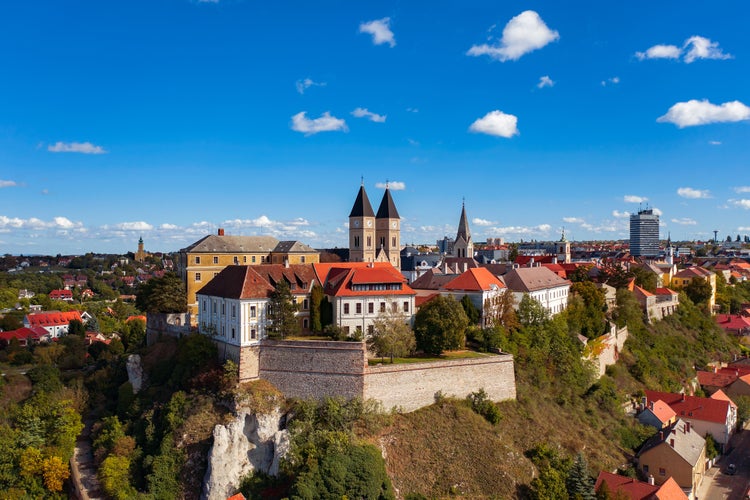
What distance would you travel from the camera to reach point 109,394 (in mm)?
48750

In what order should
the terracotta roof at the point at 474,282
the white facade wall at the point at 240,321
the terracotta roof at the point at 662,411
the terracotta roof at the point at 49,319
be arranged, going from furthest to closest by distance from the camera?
the terracotta roof at the point at 49,319 → the terracotta roof at the point at 474,282 → the terracotta roof at the point at 662,411 → the white facade wall at the point at 240,321

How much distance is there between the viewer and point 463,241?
3312 inches

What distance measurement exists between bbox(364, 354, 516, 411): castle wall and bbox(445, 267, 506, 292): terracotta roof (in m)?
7.38

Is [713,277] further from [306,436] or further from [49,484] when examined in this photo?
[49,484]

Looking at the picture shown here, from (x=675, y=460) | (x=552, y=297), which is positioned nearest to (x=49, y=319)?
(x=552, y=297)

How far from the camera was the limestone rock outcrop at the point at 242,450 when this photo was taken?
33.7 m

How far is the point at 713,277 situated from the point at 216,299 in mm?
73949

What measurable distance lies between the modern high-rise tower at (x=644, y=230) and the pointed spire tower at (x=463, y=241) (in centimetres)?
12827

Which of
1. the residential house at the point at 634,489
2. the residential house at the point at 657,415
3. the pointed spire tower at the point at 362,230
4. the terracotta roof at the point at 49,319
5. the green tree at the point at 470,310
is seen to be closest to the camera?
the residential house at the point at 634,489

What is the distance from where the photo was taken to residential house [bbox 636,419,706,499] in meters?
39.4

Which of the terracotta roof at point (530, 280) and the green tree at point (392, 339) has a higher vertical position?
the terracotta roof at point (530, 280)

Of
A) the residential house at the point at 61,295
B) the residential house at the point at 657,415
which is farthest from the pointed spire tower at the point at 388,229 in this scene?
the residential house at the point at 61,295

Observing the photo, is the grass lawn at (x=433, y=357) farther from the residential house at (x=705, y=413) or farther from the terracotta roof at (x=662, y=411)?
the residential house at (x=705, y=413)

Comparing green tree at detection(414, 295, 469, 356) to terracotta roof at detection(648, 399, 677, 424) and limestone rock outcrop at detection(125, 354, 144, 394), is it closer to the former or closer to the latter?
terracotta roof at detection(648, 399, 677, 424)
